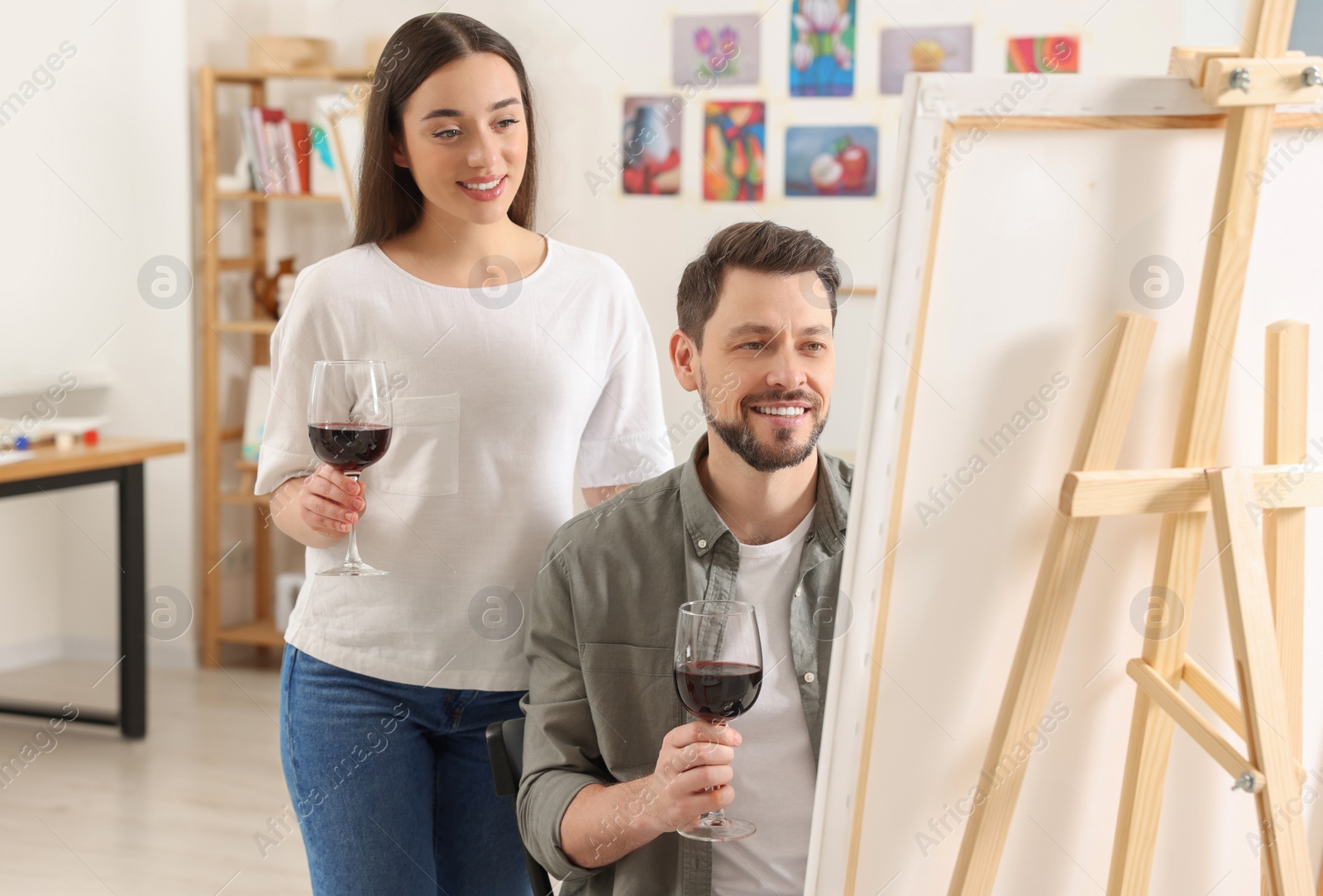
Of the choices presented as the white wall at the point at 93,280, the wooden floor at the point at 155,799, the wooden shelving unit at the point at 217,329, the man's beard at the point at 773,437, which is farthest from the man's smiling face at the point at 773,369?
the white wall at the point at 93,280

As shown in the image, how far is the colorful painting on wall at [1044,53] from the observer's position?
3857 millimetres

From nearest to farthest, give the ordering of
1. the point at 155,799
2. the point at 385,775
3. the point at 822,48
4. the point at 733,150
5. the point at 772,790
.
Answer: the point at 772,790 → the point at 385,775 → the point at 155,799 → the point at 822,48 → the point at 733,150

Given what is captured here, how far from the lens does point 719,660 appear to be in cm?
113

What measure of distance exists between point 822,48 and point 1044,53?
709 mm

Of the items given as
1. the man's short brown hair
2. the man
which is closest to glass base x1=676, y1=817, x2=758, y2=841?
the man

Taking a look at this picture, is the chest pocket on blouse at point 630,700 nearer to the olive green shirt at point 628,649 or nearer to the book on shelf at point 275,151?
the olive green shirt at point 628,649

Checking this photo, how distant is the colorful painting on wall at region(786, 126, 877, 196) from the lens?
13.4 feet

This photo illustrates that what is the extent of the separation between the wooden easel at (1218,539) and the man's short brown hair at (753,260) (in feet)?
1.47

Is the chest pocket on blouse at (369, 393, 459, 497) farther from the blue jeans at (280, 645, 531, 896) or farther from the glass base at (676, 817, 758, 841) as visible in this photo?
the glass base at (676, 817, 758, 841)

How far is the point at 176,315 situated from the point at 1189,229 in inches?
162

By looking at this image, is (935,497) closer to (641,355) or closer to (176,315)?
(641,355)

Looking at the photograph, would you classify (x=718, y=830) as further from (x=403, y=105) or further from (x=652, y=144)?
(x=652, y=144)

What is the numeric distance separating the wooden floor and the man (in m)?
1.81

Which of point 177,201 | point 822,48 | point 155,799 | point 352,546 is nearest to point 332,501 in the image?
point 352,546
